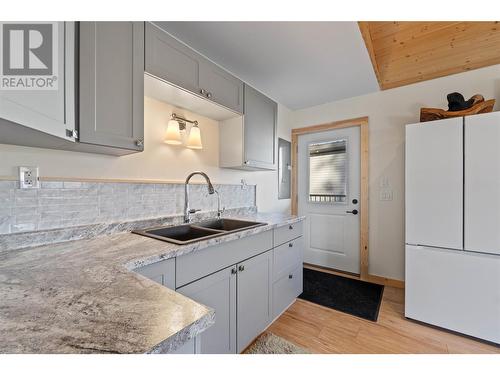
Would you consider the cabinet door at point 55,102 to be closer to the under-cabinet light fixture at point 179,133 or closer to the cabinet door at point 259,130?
the under-cabinet light fixture at point 179,133

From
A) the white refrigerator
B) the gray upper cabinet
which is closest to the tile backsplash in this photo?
the gray upper cabinet

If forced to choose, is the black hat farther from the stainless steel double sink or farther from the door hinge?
the door hinge

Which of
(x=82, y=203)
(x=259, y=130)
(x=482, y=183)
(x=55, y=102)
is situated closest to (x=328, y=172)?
(x=259, y=130)

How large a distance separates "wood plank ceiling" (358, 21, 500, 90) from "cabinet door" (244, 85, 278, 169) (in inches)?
39.2

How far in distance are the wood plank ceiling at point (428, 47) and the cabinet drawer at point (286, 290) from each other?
207 centimetres

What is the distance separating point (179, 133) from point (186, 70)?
500 millimetres

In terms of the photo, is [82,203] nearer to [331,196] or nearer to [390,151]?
[331,196]

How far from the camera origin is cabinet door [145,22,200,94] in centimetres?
133

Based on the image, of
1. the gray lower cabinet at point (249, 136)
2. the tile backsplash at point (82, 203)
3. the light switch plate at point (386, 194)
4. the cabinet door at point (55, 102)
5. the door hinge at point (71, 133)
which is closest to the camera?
the cabinet door at point (55, 102)

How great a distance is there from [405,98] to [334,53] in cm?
121

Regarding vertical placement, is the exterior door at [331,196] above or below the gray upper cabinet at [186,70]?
below

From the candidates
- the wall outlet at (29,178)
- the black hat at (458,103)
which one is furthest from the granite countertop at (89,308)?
the black hat at (458,103)

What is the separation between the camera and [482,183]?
1.64 meters

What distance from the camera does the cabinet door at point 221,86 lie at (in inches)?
65.3
